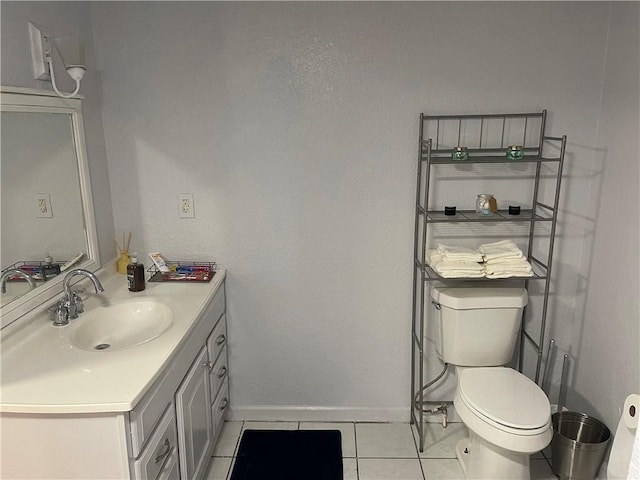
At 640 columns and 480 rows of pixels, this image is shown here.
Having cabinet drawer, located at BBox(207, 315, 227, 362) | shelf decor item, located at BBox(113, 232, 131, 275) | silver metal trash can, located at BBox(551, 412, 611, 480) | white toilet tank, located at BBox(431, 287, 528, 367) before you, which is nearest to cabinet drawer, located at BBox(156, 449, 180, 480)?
cabinet drawer, located at BBox(207, 315, 227, 362)

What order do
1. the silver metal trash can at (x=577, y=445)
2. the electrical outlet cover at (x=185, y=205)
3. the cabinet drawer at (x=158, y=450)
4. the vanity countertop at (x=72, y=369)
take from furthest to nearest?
the electrical outlet cover at (x=185, y=205) → the silver metal trash can at (x=577, y=445) → the cabinet drawer at (x=158, y=450) → the vanity countertop at (x=72, y=369)

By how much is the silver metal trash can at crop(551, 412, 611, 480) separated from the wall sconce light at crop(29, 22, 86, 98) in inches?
99.8

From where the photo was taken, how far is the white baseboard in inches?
107

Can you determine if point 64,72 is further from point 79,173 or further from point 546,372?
point 546,372

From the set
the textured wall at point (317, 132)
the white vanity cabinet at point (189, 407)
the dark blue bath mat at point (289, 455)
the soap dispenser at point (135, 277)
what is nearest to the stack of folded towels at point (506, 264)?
the textured wall at point (317, 132)

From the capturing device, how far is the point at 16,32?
1765 mm

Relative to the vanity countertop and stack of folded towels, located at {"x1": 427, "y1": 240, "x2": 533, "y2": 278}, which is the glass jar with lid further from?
the vanity countertop

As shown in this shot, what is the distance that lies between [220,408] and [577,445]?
164 centimetres

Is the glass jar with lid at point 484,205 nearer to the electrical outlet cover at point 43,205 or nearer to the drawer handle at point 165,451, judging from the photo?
the drawer handle at point 165,451

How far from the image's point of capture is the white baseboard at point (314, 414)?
2.72 m

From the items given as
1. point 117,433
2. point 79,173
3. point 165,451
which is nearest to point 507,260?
point 165,451

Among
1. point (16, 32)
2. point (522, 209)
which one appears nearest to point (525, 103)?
point (522, 209)

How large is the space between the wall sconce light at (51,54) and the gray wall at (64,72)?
27mm

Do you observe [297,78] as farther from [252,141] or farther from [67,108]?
[67,108]
